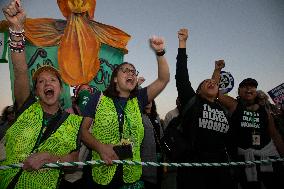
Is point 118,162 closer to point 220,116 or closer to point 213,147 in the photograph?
point 213,147

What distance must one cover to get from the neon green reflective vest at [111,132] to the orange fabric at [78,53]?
6.71m

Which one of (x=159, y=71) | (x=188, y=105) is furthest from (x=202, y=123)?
(x=159, y=71)

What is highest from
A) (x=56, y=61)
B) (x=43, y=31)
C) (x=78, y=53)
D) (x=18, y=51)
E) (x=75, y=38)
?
(x=43, y=31)

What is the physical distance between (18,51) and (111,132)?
40.8 inches

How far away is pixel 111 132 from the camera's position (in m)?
2.83

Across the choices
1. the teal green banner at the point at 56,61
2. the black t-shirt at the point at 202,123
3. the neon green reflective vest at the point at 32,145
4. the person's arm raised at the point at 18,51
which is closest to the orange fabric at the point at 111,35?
the teal green banner at the point at 56,61

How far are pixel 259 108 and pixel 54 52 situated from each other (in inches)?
260

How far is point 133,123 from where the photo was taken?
290 cm

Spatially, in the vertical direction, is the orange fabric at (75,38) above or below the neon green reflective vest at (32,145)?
above

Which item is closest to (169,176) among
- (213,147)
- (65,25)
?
(213,147)

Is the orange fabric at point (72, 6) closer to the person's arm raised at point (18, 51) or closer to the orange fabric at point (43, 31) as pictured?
the orange fabric at point (43, 31)

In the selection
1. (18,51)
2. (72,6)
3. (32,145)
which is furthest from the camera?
(72,6)

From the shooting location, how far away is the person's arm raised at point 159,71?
3270mm

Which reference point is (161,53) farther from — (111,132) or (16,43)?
(16,43)
